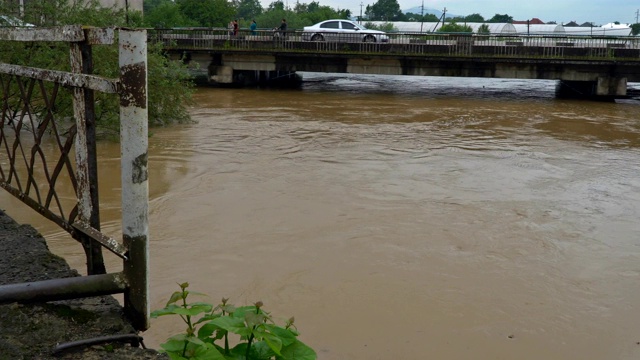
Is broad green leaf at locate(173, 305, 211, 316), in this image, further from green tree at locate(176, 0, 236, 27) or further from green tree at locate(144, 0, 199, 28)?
green tree at locate(176, 0, 236, 27)

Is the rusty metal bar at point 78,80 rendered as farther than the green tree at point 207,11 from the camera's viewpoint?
No

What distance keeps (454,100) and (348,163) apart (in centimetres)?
1344

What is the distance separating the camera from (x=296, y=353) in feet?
9.34

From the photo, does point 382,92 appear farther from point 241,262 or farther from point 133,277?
point 133,277

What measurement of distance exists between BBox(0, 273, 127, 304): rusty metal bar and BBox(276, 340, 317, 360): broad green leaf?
706 millimetres

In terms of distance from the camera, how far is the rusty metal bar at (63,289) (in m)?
2.91

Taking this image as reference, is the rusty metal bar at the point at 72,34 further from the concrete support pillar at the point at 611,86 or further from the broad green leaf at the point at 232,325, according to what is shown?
the concrete support pillar at the point at 611,86

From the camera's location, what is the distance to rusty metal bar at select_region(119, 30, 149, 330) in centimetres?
273

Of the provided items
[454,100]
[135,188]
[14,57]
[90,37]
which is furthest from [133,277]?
[454,100]

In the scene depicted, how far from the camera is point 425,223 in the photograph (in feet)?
28.7

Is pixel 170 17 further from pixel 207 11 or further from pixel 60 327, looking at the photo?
pixel 60 327

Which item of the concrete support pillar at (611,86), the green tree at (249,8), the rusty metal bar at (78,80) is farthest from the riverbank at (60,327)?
the green tree at (249,8)

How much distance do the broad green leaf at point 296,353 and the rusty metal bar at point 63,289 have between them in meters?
0.71

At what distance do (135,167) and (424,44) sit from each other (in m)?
24.7
